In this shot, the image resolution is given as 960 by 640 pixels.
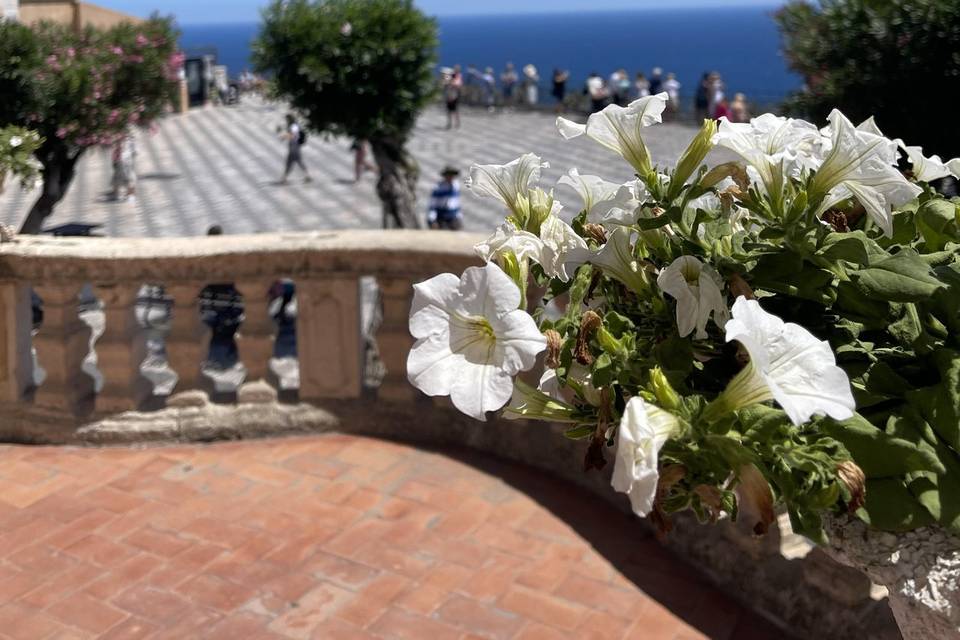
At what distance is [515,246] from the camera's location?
145 centimetres

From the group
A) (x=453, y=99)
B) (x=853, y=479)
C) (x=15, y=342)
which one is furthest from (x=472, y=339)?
(x=453, y=99)

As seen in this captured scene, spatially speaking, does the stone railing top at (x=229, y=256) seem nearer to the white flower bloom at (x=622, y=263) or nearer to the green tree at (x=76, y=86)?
the white flower bloom at (x=622, y=263)

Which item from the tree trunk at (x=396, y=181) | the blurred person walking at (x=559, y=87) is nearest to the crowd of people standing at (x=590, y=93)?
the blurred person walking at (x=559, y=87)

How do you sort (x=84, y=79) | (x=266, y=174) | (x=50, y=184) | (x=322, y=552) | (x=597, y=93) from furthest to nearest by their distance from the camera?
(x=597, y=93)
(x=266, y=174)
(x=50, y=184)
(x=84, y=79)
(x=322, y=552)

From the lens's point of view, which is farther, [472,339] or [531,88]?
[531,88]

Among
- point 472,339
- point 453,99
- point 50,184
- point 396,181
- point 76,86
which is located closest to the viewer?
point 472,339

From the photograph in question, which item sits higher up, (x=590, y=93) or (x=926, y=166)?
(x=926, y=166)

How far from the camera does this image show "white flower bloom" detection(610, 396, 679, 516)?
3.64 ft

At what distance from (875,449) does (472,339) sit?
537 mm

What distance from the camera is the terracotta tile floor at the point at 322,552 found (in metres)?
3.37

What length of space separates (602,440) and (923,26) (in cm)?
558

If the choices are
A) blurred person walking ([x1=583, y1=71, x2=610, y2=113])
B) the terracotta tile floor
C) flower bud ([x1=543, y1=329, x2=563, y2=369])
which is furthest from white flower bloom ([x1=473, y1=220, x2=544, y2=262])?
blurred person walking ([x1=583, y1=71, x2=610, y2=113])

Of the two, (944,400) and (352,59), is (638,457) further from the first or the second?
(352,59)

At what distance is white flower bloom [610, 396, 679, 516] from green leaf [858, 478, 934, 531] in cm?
36
